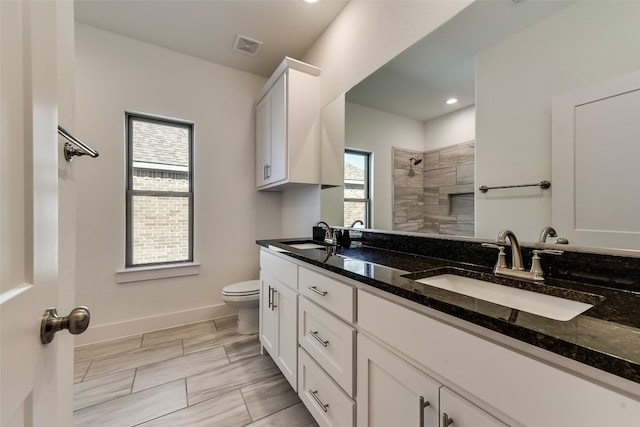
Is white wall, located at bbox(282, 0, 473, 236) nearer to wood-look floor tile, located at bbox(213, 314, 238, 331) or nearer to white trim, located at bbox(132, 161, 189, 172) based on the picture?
wood-look floor tile, located at bbox(213, 314, 238, 331)

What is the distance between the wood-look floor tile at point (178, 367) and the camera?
1755 millimetres

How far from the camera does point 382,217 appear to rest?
5.68 ft

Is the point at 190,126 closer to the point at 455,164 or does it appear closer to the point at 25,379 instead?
the point at 455,164

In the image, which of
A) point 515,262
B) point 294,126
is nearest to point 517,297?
point 515,262

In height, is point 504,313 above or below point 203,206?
below

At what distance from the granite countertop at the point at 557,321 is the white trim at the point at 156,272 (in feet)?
6.92

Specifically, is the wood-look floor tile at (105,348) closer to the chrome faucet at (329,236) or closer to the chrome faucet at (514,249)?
the chrome faucet at (329,236)

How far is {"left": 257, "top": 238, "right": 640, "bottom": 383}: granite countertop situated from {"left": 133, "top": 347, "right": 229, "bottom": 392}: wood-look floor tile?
150 centimetres

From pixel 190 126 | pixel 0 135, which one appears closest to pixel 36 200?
pixel 0 135

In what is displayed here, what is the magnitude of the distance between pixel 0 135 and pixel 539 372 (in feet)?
3.26

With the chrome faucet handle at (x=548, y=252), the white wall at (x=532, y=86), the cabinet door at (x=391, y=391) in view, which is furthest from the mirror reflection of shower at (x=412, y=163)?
the cabinet door at (x=391, y=391)

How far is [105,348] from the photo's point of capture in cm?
218

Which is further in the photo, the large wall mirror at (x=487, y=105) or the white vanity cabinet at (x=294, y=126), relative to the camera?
the white vanity cabinet at (x=294, y=126)

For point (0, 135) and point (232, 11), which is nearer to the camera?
point (0, 135)
